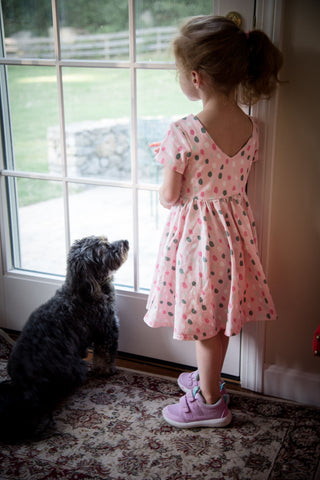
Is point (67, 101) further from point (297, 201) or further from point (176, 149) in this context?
point (297, 201)

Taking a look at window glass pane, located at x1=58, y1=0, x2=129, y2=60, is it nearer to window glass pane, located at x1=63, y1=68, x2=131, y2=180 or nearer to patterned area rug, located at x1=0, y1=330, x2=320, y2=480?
window glass pane, located at x1=63, y1=68, x2=131, y2=180

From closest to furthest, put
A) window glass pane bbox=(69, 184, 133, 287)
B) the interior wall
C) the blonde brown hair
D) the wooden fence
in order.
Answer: the blonde brown hair
the interior wall
the wooden fence
window glass pane bbox=(69, 184, 133, 287)

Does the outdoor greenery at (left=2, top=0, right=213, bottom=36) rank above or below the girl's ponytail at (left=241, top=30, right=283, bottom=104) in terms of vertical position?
above

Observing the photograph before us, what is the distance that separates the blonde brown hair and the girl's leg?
846 mm

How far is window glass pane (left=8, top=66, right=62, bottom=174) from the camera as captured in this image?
2.08 metres

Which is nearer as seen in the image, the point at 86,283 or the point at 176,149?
the point at 176,149

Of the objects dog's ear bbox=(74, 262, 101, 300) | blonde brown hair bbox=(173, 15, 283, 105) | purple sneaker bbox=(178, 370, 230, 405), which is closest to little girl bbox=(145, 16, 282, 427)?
blonde brown hair bbox=(173, 15, 283, 105)

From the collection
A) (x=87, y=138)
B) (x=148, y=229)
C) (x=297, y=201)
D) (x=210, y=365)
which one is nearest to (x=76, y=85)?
(x=87, y=138)

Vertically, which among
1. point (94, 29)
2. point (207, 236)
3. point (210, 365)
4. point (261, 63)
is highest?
point (94, 29)

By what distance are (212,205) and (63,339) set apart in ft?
2.48

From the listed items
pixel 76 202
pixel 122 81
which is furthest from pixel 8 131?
pixel 122 81

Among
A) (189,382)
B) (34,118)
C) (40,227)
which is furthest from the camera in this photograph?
(40,227)

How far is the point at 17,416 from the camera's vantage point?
66.6 inches

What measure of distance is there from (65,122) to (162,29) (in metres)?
0.56
